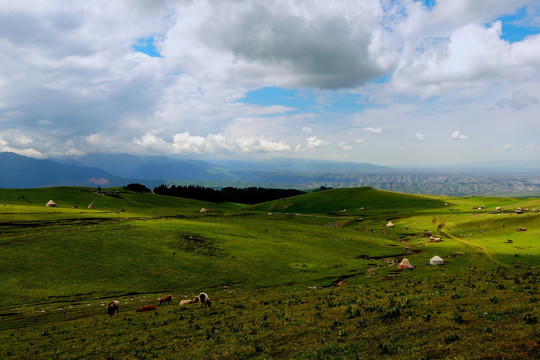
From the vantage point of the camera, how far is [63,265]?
5162 cm

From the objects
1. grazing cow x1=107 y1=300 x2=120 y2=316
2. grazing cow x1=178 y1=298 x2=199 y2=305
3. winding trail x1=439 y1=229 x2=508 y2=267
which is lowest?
winding trail x1=439 y1=229 x2=508 y2=267

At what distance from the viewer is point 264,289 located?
4681 centimetres

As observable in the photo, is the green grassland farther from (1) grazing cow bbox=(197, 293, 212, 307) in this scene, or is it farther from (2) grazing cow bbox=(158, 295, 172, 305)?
(2) grazing cow bbox=(158, 295, 172, 305)

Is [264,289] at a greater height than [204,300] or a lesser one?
lesser

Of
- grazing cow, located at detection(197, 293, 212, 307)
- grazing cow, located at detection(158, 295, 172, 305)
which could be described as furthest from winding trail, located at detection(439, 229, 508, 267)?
grazing cow, located at detection(158, 295, 172, 305)

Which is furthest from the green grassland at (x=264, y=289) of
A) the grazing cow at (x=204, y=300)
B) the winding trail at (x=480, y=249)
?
the grazing cow at (x=204, y=300)

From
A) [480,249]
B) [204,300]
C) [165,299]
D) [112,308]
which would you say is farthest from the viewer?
[480,249]

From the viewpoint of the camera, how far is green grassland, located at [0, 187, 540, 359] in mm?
17562

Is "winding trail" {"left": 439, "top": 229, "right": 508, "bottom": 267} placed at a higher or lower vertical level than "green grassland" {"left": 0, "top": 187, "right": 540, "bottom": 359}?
lower

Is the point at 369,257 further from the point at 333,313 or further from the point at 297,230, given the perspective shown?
A: the point at 333,313

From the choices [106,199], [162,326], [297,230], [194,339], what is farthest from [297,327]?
[106,199]

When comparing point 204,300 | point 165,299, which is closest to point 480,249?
point 204,300

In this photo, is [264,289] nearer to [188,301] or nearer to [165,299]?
[188,301]

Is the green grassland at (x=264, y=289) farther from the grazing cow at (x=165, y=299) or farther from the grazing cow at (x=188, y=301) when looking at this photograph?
the grazing cow at (x=165, y=299)
